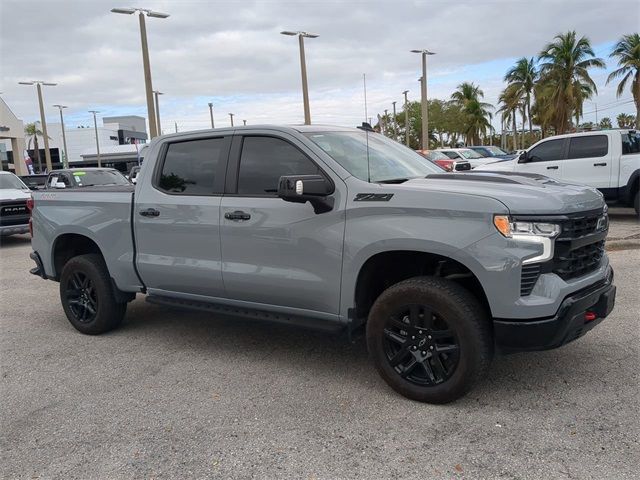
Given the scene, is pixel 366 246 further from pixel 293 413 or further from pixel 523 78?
pixel 523 78

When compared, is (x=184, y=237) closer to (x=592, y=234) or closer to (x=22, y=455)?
(x=22, y=455)

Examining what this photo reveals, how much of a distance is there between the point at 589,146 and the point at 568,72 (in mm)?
33207

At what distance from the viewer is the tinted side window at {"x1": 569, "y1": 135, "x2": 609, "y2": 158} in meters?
11.6

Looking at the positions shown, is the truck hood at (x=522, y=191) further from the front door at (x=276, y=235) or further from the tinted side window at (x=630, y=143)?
the tinted side window at (x=630, y=143)

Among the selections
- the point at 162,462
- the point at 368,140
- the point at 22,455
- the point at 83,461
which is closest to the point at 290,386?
the point at 162,462

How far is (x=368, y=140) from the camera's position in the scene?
481 centimetres

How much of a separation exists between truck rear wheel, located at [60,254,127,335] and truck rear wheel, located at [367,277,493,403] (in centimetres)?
285

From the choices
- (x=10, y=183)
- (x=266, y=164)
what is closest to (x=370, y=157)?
(x=266, y=164)

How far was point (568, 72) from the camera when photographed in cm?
4088

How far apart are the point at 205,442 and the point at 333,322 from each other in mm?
1228

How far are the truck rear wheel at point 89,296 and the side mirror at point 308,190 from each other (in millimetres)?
2447

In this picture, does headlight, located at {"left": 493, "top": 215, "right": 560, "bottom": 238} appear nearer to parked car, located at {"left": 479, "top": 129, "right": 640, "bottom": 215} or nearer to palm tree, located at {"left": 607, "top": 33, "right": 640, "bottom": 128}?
parked car, located at {"left": 479, "top": 129, "right": 640, "bottom": 215}

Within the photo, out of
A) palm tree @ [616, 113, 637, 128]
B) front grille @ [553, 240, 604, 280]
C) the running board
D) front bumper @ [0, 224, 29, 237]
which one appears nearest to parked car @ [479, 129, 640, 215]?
front grille @ [553, 240, 604, 280]

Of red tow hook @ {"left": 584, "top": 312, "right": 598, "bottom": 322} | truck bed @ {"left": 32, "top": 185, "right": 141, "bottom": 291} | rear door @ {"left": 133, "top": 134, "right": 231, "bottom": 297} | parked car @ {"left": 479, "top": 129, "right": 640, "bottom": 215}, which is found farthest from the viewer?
parked car @ {"left": 479, "top": 129, "right": 640, "bottom": 215}
